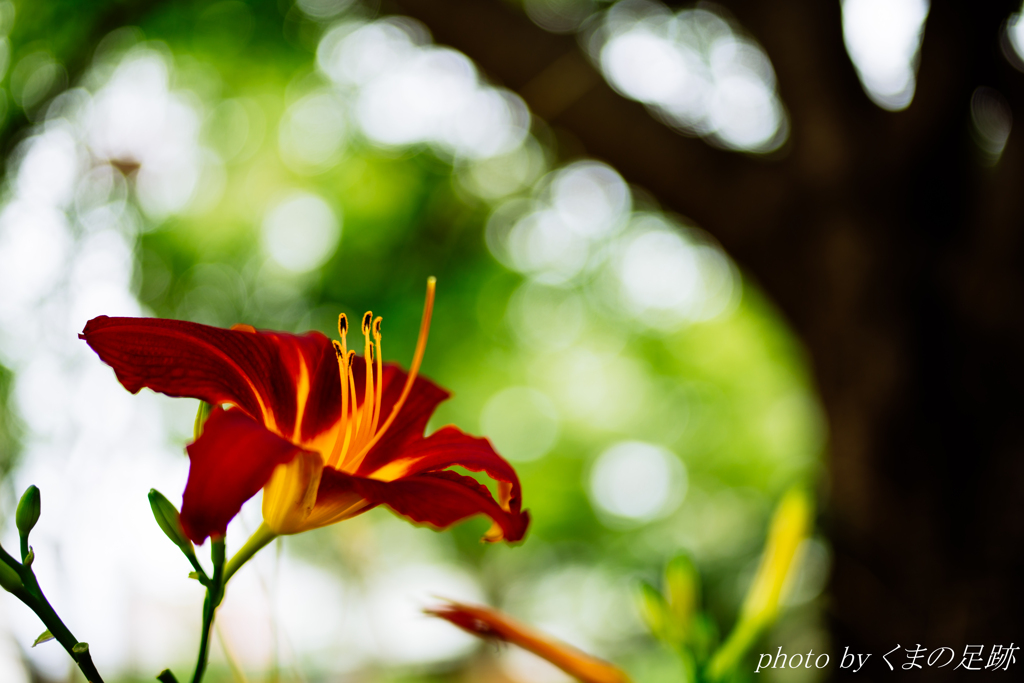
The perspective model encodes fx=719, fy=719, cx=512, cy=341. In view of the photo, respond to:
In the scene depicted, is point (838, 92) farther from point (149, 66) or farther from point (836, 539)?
point (149, 66)

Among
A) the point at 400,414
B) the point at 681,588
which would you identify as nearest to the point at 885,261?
the point at 681,588

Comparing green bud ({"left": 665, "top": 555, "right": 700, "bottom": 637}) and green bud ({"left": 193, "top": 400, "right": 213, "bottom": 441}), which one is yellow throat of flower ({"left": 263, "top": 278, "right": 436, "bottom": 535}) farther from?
green bud ({"left": 665, "top": 555, "right": 700, "bottom": 637})

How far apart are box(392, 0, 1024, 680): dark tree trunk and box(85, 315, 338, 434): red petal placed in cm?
138

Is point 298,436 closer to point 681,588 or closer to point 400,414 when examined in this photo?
point 400,414

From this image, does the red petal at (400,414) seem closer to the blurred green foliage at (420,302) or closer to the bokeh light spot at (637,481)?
the blurred green foliage at (420,302)

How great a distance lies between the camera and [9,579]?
1.09 feet

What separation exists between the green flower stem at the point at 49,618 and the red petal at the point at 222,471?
97mm

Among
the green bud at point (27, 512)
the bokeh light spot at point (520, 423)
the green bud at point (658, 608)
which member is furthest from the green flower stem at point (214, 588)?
the bokeh light spot at point (520, 423)

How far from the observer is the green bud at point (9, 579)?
330mm

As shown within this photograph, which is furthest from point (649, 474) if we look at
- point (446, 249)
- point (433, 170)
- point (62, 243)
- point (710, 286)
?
point (62, 243)

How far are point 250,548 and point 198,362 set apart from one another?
10cm

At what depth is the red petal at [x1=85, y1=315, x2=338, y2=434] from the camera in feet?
1.17

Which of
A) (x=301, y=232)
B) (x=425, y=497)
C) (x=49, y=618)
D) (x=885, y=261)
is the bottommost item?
(x=49, y=618)

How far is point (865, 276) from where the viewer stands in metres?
1.61
